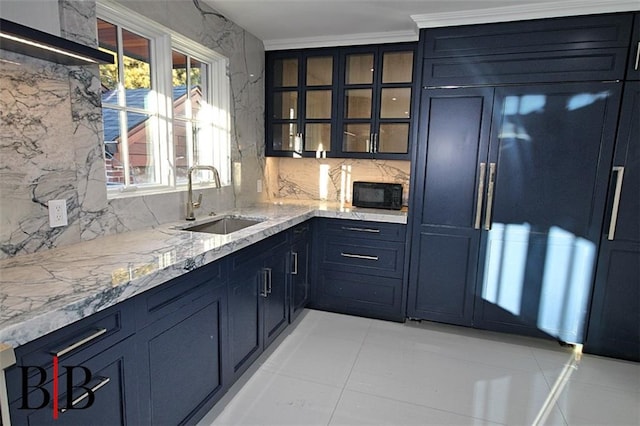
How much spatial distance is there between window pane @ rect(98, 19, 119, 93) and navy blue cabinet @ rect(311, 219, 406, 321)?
1803mm

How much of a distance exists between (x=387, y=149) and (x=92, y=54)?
92.8 inches

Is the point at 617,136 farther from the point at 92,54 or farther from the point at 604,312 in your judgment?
the point at 92,54

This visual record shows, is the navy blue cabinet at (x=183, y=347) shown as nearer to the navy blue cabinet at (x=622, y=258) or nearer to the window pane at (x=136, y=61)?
the window pane at (x=136, y=61)

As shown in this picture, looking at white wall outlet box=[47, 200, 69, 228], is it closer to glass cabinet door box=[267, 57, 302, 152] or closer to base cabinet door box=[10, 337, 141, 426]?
base cabinet door box=[10, 337, 141, 426]

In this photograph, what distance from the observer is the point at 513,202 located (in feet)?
8.76

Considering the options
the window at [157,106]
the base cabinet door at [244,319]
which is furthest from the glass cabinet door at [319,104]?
the base cabinet door at [244,319]

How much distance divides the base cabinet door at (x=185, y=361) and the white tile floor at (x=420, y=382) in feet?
0.79

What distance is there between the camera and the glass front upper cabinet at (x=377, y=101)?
3168 mm

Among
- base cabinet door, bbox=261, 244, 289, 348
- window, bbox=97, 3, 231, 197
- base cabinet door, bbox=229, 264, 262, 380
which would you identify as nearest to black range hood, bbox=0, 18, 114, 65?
window, bbox=97, 3, 231, 197

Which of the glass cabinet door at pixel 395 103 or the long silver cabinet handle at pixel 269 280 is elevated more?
the glass cabinet door at pixel 395 103

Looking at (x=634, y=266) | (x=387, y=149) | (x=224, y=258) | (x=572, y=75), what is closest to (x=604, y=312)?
(x=634, y=266)

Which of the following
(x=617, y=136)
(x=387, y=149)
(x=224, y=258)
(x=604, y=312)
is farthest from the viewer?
(x=387, y=149)

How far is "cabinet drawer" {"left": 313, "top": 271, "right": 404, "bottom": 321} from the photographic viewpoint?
3.09 meters

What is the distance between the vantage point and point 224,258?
1.86 meters
